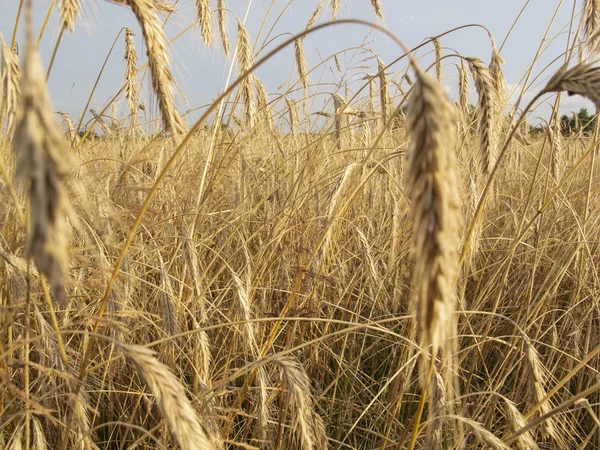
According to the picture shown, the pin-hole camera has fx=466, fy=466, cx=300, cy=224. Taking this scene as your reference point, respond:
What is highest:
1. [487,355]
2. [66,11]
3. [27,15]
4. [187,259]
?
[66,11]

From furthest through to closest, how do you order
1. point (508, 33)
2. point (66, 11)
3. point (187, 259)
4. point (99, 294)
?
point (508, 33), point (99, 294), point (187, 259), point (66, 11)

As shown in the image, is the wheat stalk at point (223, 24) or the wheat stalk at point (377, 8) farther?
the wheat stalk at point (377, 8)

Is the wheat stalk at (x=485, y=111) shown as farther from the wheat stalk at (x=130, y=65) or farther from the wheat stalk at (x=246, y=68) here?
the wheat stalk at (x=130, y=65)

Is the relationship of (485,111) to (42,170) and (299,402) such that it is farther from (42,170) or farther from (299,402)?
(42,170)

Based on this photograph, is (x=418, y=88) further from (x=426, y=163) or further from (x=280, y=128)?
(x=280, y=128)

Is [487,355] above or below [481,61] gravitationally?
below

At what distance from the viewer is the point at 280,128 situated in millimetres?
3395

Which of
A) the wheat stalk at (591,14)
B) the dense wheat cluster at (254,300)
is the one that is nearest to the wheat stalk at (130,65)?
the dense wheat cluster at (254,300)

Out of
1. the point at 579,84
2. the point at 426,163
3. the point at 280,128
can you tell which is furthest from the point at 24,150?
the point at 280,128

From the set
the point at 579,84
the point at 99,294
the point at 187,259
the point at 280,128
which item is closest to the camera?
the point at 579,84

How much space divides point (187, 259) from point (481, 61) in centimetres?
95

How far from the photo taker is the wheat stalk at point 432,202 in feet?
1.63

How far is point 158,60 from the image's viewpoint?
3.23 ft

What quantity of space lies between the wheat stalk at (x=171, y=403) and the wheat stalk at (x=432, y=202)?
1.18ft
